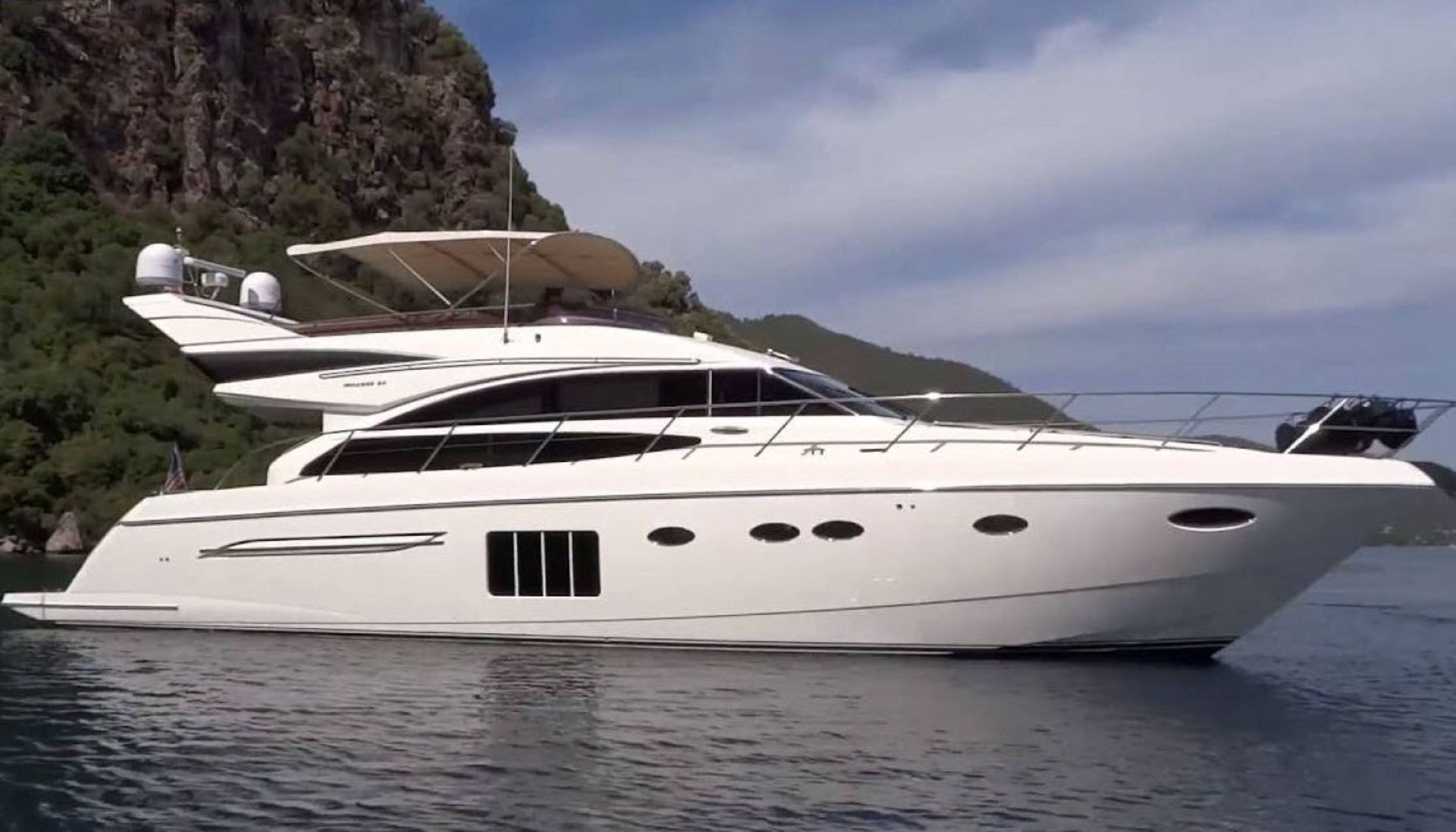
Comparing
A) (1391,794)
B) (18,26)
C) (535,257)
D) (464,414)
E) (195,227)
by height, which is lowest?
(1391,794)

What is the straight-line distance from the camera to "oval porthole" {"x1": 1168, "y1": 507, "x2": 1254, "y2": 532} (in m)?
11.6

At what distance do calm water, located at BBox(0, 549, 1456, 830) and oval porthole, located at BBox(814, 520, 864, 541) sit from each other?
3.77 ft

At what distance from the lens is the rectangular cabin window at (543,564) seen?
12.9m

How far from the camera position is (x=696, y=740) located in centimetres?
939

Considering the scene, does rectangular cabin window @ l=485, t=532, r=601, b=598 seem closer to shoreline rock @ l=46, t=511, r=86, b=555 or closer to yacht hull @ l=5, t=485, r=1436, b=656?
yacht hull @ l=5, t=485, r=1436, b=656

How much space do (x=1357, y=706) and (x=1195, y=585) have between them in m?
1.60

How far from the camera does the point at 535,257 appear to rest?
593 inches

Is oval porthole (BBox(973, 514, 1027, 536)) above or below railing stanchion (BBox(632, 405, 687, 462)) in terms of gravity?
below

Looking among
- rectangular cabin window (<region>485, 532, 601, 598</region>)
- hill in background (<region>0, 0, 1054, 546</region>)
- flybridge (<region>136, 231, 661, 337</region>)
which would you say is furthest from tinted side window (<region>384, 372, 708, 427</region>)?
hill in background (<region>0, 0, 1054, 546</region>)

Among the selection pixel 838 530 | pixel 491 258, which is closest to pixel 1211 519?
pixel 838 530

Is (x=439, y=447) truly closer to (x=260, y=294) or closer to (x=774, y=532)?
(x=774, y=532)

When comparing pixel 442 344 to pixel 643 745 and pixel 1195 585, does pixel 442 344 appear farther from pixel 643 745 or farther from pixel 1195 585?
Result: pixel 1195 585

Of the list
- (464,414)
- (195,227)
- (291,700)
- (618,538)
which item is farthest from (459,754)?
(195,227)

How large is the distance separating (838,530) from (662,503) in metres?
1.66
